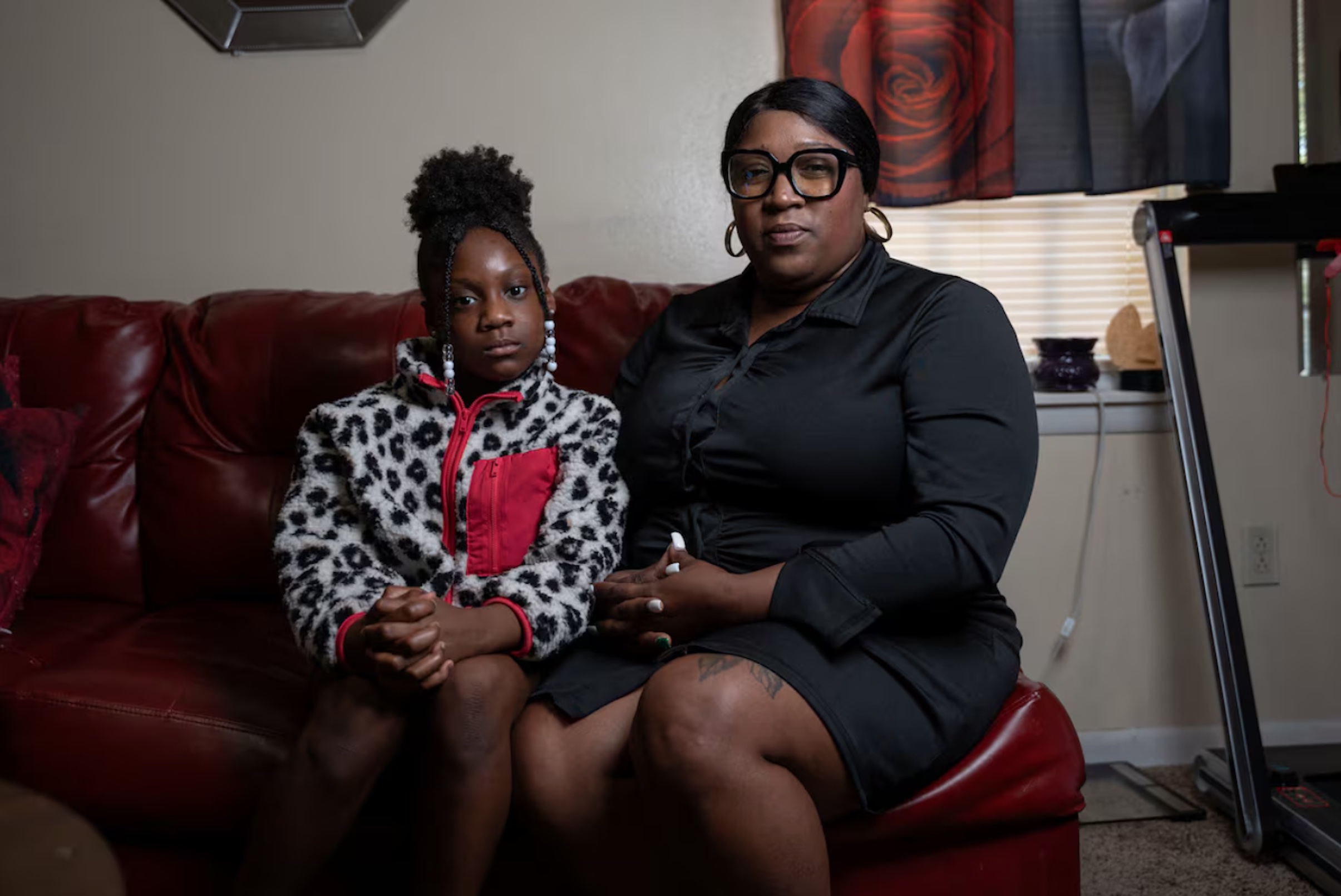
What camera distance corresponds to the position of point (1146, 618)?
7.40 feet

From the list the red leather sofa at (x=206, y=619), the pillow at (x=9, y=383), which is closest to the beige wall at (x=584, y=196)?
the red leather sofa at (x=206, y=619)

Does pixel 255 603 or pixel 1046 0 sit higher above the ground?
pixel 1046 0

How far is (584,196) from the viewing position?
2.26m

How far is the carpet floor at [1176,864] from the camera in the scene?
68.2 inches

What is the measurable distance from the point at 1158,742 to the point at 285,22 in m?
2.44

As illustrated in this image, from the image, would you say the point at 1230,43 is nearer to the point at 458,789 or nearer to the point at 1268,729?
the point at 1268,729

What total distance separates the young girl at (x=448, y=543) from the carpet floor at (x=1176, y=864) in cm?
106

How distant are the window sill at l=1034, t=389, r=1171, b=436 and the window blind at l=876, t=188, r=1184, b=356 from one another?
229 millimetres

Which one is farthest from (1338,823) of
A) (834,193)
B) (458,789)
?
(458,789)

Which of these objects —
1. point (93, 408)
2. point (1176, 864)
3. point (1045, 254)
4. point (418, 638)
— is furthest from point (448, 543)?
point (1045, 254)

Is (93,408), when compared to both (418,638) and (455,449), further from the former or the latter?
(418,638)

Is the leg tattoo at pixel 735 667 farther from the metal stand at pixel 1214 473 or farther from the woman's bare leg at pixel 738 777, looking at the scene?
the metal stand at pixel 1214 473

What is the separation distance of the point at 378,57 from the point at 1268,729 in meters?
2.41

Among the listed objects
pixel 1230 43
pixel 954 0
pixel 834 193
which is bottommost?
pixel 834 193
